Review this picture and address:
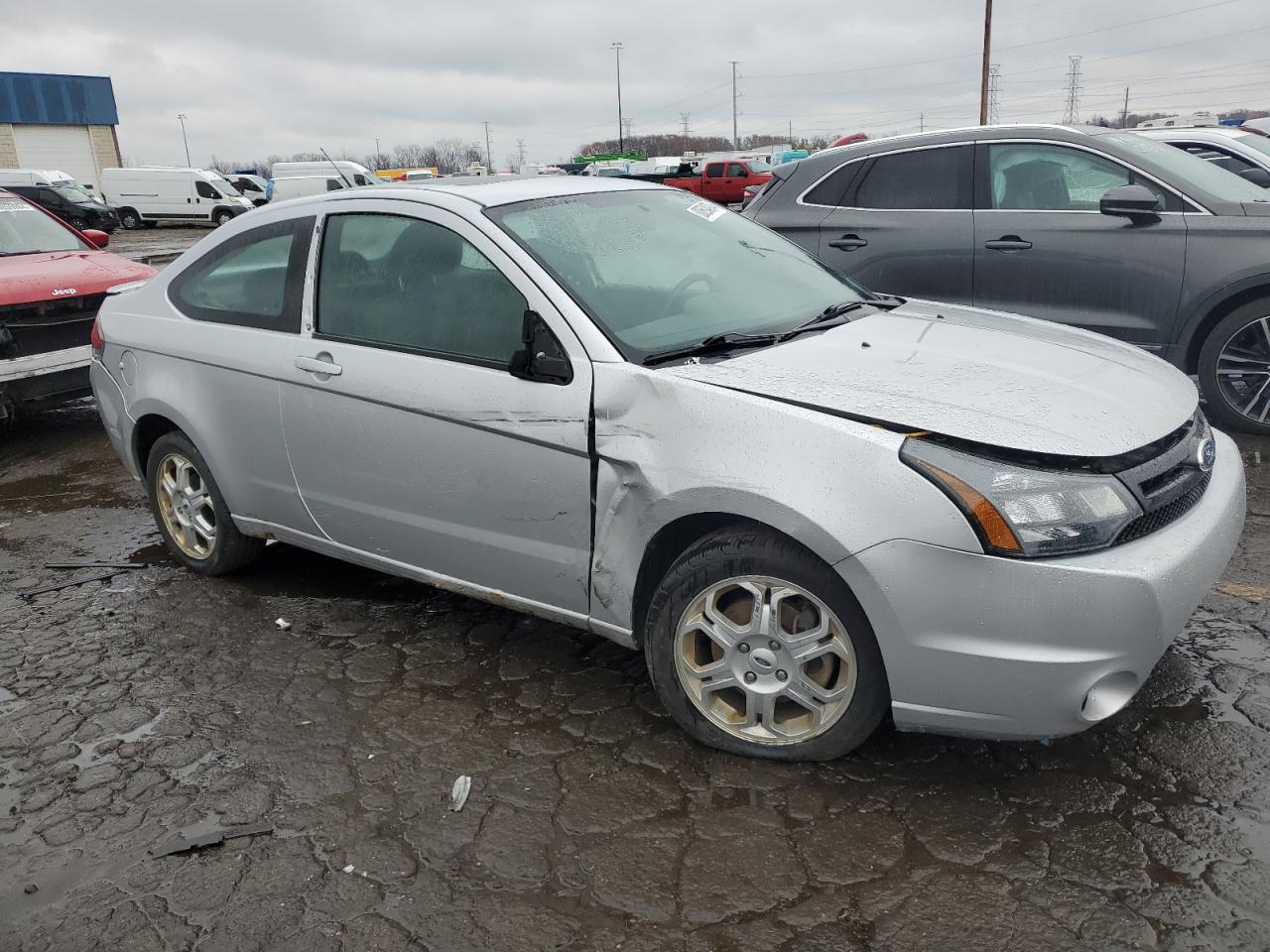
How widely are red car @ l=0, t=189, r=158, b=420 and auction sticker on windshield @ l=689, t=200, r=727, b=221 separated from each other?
15.5 feet

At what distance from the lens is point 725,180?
1387 inches

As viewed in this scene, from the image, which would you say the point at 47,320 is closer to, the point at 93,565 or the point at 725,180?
the point at 93,565

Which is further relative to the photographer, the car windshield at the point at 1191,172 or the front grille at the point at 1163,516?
the car windshield at the point at 1191,172

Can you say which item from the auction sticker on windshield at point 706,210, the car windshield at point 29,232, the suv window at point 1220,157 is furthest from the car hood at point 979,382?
the car windshield at point 29,232

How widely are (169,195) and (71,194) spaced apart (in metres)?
5.22

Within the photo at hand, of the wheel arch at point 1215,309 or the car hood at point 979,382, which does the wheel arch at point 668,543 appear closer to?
the car hood at point 979,382

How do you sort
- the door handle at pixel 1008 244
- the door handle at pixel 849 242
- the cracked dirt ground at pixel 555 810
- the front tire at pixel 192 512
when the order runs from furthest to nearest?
the door handle at pixel 849 242 → the door handle at pixel 1008 244 → the front tire at pixel 192 512 → the cracked dirt ground at pixel 555 810

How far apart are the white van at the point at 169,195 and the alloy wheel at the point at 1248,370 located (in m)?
36.2

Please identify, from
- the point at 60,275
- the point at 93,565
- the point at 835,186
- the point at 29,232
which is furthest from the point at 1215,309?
the point at 29,232

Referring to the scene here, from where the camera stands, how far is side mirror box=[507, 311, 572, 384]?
10.4ft

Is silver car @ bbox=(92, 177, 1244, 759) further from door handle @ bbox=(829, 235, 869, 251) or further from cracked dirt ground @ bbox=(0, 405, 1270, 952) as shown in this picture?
door handle @ bbox=(829, 235, 869, 251)

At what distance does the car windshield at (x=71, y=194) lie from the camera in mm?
32272

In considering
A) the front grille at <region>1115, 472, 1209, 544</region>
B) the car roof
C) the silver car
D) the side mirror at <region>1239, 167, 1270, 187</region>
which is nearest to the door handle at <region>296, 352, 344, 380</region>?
the silver car

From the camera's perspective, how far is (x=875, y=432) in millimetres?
2682
